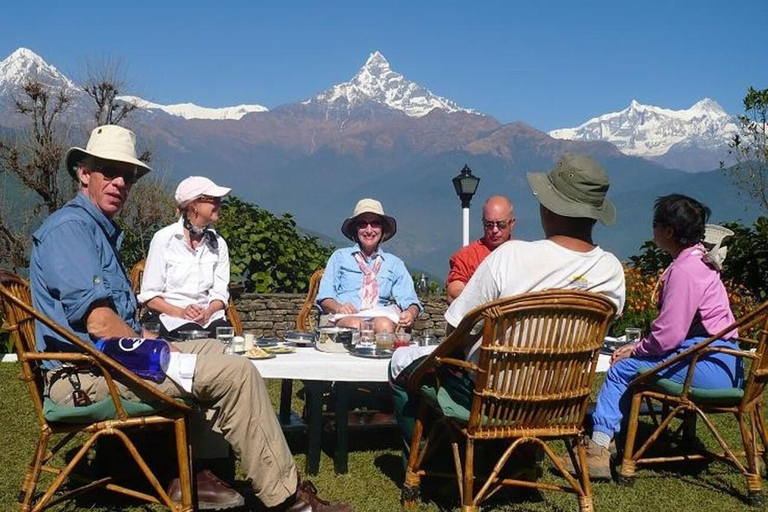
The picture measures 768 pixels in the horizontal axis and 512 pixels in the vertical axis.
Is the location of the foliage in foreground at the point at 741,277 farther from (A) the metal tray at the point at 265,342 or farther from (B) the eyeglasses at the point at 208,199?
(A) the metal tray at the point at 265,342

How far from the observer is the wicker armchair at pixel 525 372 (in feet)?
9.78

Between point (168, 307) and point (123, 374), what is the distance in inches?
82.0

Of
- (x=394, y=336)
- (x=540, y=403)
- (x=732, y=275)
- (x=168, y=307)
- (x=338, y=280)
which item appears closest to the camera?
(x=540, y=403)

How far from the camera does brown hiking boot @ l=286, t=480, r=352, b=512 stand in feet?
10.6

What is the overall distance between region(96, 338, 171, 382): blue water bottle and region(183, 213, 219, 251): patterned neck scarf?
2.14m

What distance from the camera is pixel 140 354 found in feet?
9.98

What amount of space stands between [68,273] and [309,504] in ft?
4.33

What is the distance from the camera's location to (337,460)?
162 inches

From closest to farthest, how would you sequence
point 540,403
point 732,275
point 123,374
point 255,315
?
point 123,374 → point 540,403 → point 255,315 → point 732,275

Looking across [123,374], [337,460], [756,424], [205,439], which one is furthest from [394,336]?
[756,424]

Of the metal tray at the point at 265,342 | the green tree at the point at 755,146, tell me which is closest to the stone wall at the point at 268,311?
the metal tray at the point at 265,342

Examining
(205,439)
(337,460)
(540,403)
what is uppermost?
(540,403)

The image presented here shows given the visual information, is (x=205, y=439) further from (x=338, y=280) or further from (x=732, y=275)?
(x=732, y=275)

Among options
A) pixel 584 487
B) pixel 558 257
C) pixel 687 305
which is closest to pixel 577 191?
pixel 558 257
